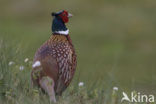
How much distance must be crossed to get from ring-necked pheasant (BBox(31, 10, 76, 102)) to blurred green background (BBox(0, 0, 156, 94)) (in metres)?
9.38

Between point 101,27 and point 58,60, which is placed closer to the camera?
point 58,60

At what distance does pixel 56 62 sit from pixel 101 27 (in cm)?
1452

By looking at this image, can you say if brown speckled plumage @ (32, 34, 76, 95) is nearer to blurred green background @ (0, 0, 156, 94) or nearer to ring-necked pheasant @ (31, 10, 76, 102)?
ring-necked pheasant @ (31, 10, 76, 102)

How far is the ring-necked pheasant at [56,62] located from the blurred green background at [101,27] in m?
9.38

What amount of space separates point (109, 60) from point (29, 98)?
12176mm

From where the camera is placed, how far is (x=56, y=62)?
668cm

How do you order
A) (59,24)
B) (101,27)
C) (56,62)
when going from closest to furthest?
1. (56,62)
2. (59,24)
3. (101,27)

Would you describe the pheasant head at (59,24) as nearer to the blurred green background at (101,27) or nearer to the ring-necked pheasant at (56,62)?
the ring-necked pheasant at (56,62)

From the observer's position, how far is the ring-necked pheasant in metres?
6.59

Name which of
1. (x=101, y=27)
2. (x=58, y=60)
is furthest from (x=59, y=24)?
(x=101, y=27)

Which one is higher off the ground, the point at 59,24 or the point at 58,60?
the point at 59,24

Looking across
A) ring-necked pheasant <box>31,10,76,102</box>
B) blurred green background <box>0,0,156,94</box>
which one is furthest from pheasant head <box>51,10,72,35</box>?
blurred green background <box>0,0,156,94</box>

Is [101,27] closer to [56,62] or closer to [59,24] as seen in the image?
[59,24]

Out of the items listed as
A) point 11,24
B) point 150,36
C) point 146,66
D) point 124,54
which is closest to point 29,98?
point 146,66
